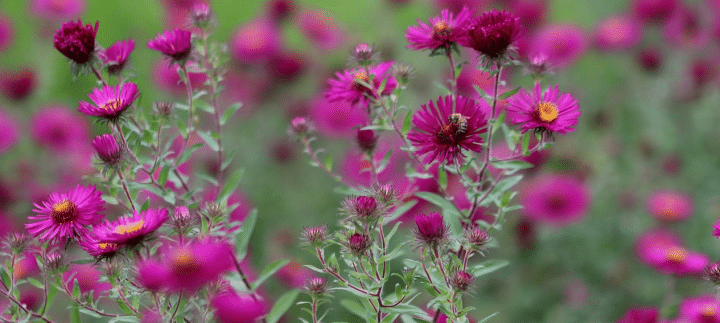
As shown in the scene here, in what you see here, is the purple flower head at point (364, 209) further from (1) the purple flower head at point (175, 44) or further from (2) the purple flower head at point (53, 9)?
(2) the purple flower head at point (53, 9)

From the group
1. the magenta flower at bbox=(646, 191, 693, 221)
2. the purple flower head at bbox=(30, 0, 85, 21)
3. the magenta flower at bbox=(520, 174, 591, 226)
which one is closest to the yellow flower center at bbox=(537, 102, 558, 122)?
the magenta flower at bbox=(520, 174, 591, 226)

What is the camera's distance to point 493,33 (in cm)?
67

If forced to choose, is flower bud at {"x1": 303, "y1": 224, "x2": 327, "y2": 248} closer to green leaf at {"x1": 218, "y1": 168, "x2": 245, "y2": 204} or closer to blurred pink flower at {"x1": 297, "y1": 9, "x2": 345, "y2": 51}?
green leaf at {"x1": 218, "y1": 168, "x2": 245, "y2": 204}

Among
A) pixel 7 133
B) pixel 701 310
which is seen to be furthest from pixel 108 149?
pixel 7 133

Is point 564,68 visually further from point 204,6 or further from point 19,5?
point 19,5

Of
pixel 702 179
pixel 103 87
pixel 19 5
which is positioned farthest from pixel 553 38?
pixel 19 5

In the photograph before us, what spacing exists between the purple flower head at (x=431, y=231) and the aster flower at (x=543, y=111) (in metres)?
0.14

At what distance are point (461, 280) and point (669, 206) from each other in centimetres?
111

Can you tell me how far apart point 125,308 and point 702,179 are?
151cm

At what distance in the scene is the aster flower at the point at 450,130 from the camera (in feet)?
2.22

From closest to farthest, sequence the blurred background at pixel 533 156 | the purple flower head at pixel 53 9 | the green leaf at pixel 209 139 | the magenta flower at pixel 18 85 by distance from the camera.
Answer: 1. the green leaf at pixel 209 139
2. the blurred background at pixel 533 156
3. the magenta flower at pixel 18 85
4. the purple flower head at pixel 53 9

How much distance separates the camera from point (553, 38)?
6.15 ft

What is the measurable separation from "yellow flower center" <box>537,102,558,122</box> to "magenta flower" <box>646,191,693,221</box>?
96cm

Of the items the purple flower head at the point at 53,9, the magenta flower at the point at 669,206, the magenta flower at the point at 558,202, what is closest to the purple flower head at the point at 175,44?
the magenta flower at the point at 558,202
